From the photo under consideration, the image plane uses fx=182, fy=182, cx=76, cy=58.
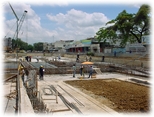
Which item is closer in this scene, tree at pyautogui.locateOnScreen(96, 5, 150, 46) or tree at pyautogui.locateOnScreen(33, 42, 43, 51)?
tree at pyautogui.locateOnScreen(96, 5, 150, 46)

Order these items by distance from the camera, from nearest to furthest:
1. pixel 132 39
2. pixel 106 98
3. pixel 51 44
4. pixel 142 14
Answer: pixel 106 98, pixel 142 14, pixel 132 39, pixel 51 44

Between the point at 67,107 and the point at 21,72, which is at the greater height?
the point at 21,72

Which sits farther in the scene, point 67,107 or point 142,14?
point 142,14

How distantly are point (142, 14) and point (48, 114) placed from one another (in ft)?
116

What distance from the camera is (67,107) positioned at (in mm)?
9422

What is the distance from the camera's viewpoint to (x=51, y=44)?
444 feet

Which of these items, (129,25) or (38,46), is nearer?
(129,25)

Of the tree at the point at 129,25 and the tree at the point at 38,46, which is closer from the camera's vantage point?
the tree at the point at 129,25

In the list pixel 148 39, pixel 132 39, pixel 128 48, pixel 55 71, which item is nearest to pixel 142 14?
pixel 148 39

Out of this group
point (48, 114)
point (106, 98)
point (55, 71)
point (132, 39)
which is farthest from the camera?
point (132, 39)

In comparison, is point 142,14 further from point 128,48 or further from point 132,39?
point 132,39

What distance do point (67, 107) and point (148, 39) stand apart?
29877 mm

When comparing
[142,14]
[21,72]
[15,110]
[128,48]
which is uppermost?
[142,14]

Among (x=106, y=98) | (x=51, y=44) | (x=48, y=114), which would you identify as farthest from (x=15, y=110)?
(x=51, y=44)
